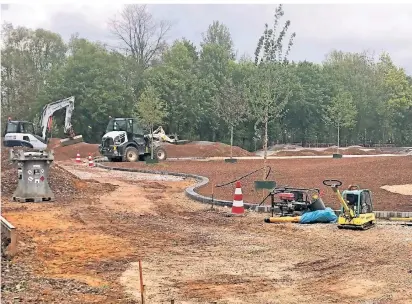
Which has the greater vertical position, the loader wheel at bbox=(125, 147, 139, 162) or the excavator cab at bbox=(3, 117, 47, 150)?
the excavator cab at bbox=(3, 117, 47, 150)

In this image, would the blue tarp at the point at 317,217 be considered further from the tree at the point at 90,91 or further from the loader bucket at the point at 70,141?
the tree at the point at 90,91

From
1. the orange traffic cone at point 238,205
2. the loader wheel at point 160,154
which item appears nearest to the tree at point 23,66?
the loader wheel at point 160,154

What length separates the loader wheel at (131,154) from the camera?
31406 mm

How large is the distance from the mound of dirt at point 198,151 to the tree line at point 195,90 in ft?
8.35

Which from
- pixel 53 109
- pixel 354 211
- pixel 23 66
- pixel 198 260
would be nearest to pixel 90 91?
A: pixel 23 66

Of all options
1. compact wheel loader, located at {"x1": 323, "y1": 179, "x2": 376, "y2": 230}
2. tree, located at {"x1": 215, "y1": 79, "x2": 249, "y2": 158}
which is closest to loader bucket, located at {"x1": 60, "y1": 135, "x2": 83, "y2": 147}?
tree, located at {"x1": 215, "y1": 79, "x2": 249, "y2": 158}

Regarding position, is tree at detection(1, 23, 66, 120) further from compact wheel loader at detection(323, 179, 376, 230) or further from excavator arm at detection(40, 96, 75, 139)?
compact wheel loader at detection(323, 179, 376, 230)

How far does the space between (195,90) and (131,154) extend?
19638 millimetres

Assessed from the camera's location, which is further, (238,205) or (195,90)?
(195,90)

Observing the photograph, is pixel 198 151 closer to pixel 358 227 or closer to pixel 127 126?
pixel 127 126

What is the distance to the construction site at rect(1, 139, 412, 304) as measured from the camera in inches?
252

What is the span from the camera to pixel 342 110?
5391 cm

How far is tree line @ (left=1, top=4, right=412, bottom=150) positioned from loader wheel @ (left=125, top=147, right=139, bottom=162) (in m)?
5.46

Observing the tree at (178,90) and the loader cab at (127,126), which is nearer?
the loader cab at (127,126)
